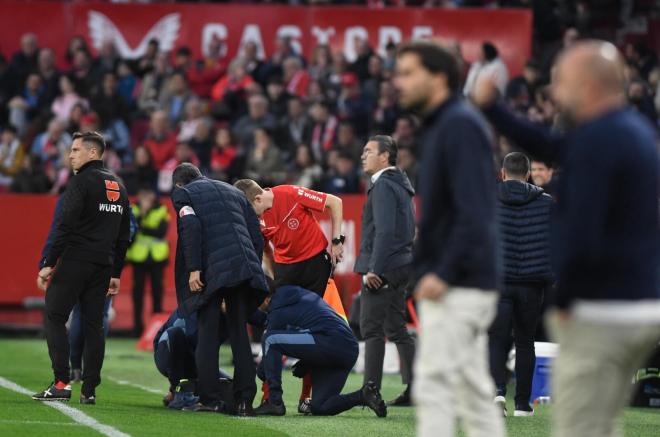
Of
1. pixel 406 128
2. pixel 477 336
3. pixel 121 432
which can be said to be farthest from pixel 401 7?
pixel 477 336

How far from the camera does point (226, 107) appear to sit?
22.8 meters

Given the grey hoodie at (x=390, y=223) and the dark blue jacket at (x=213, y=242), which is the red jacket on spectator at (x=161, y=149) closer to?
the grey hoodie at (x=390, y=223)

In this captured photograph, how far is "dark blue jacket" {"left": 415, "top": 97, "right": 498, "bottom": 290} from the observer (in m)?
5.78

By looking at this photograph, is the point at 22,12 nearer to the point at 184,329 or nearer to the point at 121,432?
the point at 184,329

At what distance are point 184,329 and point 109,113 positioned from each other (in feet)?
39.7

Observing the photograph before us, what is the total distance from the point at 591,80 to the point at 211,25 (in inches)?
766

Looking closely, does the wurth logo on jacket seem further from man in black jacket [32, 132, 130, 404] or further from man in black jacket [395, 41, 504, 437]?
man in black jacket [395, 41, 504, 437]

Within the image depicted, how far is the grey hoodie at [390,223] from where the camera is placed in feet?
37.4

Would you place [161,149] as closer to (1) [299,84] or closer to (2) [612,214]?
(1) [299,84]

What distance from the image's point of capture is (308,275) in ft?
38.5

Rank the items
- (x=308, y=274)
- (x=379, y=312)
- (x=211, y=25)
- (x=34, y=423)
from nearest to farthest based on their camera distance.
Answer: (x=34, y=423) < (x=379, y=312) < (x=308, y=274) < (x=211, y=25)

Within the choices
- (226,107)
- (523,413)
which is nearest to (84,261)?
(523,413)

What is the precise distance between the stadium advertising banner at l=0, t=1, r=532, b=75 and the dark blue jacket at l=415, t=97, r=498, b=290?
58.6 feet

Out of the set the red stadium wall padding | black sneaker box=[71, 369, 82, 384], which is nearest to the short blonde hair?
black sneaker box=[71, 369, 82, 384]
